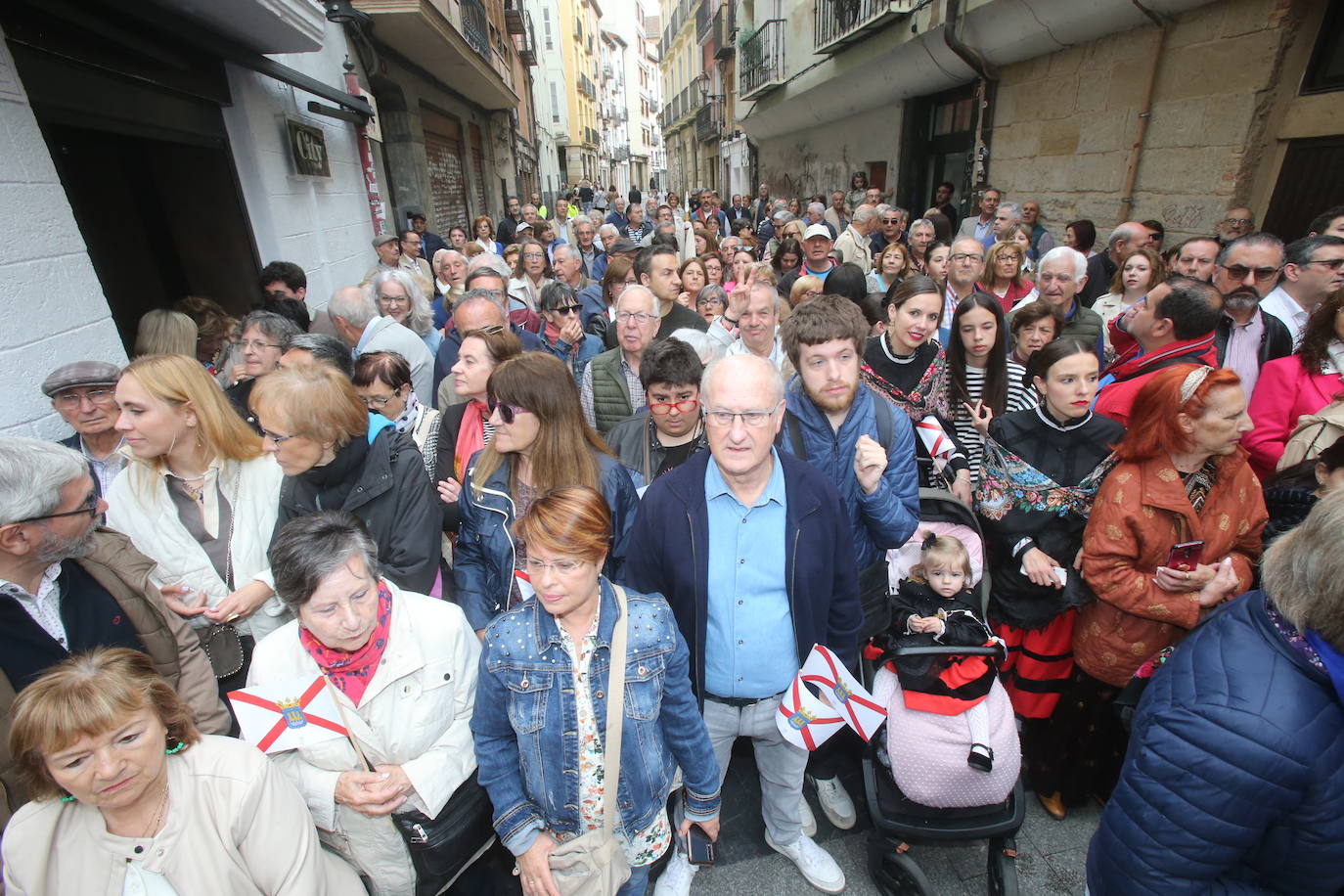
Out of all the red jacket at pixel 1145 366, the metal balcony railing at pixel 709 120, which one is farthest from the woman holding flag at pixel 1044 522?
the metal balcony railing at pixel 709 120

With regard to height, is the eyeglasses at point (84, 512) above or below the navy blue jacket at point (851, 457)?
above

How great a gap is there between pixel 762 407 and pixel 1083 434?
1.54m

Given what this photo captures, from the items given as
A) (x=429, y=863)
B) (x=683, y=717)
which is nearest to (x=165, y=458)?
(x=429, y=863)

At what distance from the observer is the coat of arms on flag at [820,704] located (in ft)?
6.30

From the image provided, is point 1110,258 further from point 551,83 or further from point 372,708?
point 551,83

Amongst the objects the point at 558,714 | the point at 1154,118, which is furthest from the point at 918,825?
the point at 1154,118

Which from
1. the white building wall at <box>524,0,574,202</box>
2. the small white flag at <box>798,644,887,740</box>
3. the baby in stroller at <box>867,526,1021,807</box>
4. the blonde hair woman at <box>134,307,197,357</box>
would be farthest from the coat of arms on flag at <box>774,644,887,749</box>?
the white building wall at <box>524,0,574,202</box>

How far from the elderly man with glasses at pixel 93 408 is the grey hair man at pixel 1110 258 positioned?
263 inches

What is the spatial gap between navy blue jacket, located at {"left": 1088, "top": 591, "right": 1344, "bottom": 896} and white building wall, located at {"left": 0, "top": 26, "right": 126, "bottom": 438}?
4.10 m

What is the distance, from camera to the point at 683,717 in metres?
1.75

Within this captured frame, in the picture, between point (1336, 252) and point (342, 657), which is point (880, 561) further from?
point (1336, 252)

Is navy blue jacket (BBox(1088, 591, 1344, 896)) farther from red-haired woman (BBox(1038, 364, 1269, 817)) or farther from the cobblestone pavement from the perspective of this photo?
the cobblestone pavement

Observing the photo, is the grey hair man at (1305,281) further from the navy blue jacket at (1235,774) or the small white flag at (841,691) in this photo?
the small white flag at (841,691)

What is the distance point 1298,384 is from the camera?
8.62 feet
